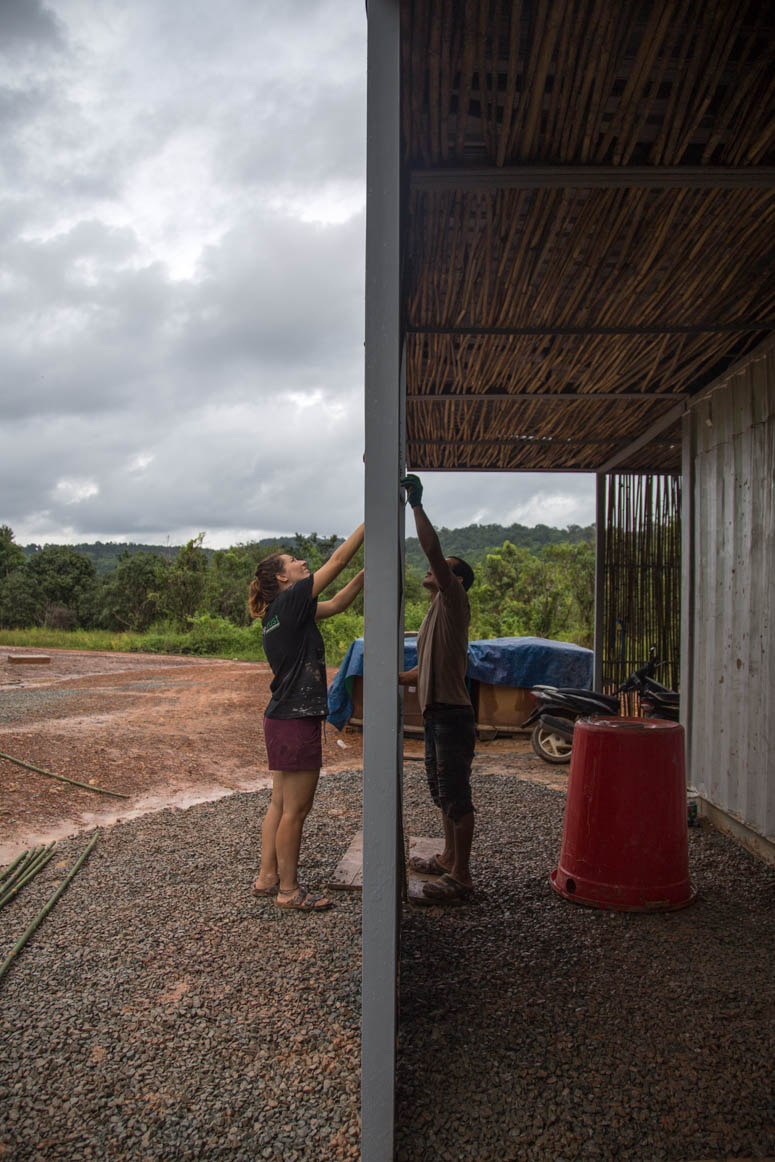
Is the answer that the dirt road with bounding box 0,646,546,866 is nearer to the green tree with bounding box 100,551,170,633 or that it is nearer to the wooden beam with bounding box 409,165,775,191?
the wooden beam with bounding box 409,165,775,191

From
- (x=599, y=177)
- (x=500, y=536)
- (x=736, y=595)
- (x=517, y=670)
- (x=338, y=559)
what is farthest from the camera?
(x=500, y=536)

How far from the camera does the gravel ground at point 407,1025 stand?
211 cm

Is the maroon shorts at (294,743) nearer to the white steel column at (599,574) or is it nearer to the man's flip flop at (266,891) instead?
the man's flip flop at (266,891)

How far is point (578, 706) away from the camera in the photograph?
652cm

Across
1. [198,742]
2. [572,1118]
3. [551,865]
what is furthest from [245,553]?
[572,1118]

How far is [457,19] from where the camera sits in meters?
2.27

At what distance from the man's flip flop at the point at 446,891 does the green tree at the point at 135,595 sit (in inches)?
933

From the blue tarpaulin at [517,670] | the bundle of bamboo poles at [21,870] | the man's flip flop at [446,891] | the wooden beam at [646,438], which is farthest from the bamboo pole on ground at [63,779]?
the wooden beam at [646,438]

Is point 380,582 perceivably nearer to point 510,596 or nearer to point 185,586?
point 510,596

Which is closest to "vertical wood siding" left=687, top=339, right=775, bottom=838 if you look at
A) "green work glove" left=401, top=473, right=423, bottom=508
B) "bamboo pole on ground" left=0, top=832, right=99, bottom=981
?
"green work glove" left=401, top=473, right=423, bottom=508

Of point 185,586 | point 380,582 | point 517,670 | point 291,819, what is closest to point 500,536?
point 185,586

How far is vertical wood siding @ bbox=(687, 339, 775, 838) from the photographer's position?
4.29 metres

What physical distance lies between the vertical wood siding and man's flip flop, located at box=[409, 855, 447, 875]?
69.5 inches

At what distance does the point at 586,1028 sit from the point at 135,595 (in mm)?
27428
